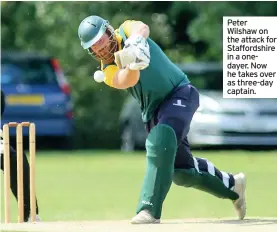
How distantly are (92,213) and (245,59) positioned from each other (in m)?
2.85

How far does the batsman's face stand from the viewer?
7895 millimetres

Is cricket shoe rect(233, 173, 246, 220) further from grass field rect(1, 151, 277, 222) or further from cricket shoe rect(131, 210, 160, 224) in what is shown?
grass field rect(1, 151, 277, 222)

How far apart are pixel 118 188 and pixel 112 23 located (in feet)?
28.1

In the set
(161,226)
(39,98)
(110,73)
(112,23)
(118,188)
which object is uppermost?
(110,73)

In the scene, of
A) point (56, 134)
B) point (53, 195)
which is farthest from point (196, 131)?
point (53, 195)

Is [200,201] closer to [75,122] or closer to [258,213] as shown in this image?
[258,213]

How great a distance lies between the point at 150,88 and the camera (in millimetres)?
8023

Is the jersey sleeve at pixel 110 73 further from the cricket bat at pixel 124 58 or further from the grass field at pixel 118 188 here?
the grass field at pixel 118 188

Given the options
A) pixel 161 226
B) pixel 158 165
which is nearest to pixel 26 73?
pixel 158 165

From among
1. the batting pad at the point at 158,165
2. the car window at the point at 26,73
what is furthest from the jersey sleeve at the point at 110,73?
the car window at the point at 26,73

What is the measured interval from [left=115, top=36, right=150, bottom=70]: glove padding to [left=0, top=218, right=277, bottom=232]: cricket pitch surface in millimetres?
1095

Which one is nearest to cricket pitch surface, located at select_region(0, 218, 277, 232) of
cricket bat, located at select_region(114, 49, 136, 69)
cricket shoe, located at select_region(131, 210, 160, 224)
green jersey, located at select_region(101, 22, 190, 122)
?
cricket shoe, located at select_region(131, 210, 160, 224)

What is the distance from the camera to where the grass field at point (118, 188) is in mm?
10789

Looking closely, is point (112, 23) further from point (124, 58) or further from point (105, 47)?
point (124, 58)
